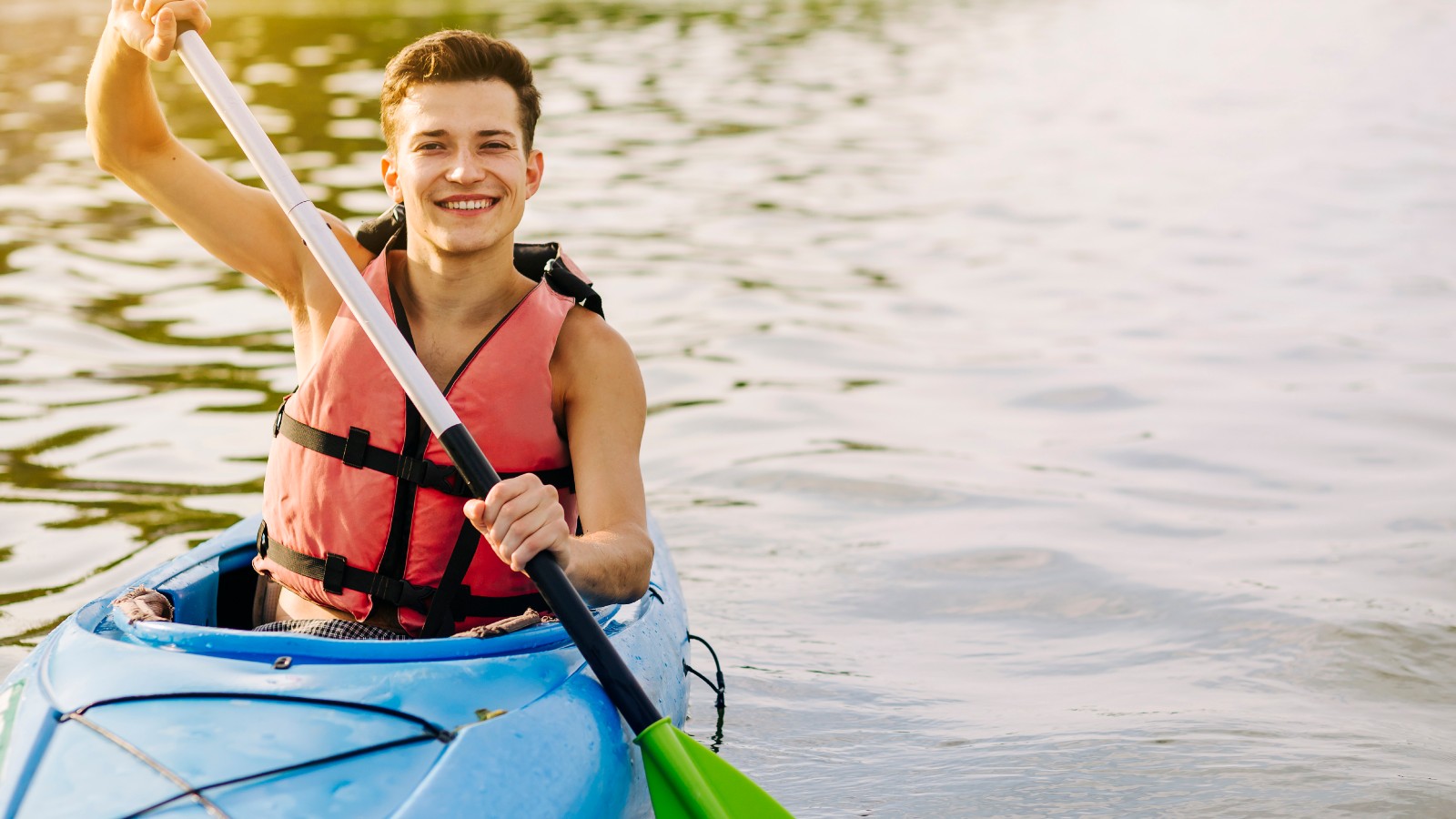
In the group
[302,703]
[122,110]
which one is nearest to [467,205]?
[122,110]

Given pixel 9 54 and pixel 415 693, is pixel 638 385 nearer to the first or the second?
pixel 415 693

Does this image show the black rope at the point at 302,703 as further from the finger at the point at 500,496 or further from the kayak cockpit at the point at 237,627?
the finger at the point at 500,496

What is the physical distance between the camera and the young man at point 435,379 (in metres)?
3.08

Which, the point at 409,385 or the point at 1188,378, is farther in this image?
the point at 1188,378

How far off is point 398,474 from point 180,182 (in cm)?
84

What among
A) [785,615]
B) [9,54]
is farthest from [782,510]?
[9,54]

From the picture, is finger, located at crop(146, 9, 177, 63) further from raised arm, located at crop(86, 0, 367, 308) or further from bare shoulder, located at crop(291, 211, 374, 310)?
bare shoulder, located at crop(291, 211, 374, 310)

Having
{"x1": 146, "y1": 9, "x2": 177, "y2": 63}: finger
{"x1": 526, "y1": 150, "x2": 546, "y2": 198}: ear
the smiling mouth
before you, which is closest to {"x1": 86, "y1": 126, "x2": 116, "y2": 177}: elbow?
{"x1": 146, "y1": 9, "x2": 177, "y2": 63}: finger

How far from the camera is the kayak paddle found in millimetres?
2799

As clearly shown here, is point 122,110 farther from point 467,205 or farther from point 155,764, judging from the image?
point 155,764

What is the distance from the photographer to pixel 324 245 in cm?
296

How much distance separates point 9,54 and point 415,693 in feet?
58.8

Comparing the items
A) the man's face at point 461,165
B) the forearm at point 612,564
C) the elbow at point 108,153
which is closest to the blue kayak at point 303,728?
the forearm at point 612,564

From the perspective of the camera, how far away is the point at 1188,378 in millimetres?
7055
